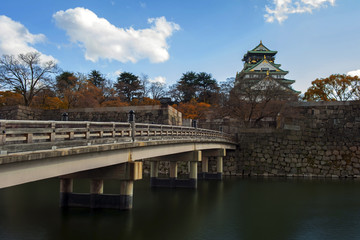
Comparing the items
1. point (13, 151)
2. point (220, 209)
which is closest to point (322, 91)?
point (220, 209)

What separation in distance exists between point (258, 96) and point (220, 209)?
80.8 feet

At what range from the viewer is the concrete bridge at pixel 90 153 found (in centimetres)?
704

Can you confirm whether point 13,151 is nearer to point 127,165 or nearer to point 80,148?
point 80,148

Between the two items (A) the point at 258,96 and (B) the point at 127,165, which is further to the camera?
(A) the point at 258,96

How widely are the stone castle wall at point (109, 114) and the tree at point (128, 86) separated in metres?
21.4

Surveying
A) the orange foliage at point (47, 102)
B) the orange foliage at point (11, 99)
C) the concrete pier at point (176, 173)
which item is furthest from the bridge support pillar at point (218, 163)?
the orange foliage at point (11, 99)

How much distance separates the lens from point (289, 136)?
1315 inches

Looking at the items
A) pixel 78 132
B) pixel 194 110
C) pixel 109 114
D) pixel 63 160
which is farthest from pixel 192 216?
pixel 194 110

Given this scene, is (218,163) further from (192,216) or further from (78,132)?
(78,132)

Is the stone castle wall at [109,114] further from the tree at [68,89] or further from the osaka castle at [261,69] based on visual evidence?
the osaka castle at [261,69]

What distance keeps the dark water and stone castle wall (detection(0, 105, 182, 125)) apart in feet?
27.6

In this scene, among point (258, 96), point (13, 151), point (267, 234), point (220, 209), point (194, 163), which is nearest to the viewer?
point (13, 151)

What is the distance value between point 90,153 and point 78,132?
2.75 metres

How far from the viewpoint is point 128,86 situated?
54281mm
